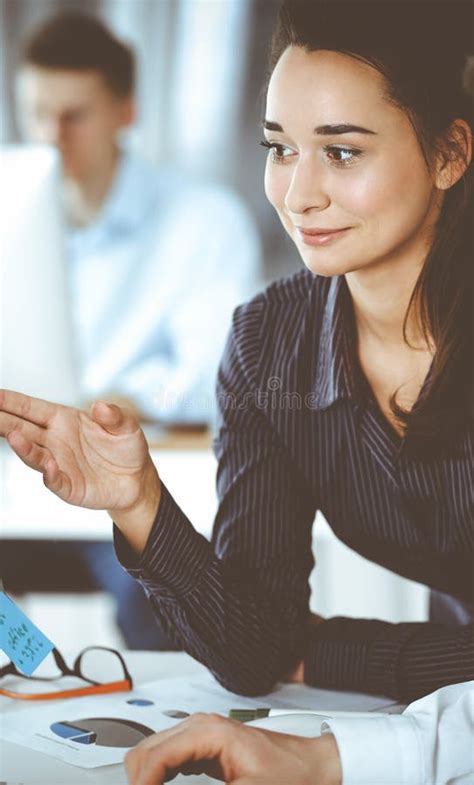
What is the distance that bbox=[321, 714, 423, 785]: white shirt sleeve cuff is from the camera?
2.80ft

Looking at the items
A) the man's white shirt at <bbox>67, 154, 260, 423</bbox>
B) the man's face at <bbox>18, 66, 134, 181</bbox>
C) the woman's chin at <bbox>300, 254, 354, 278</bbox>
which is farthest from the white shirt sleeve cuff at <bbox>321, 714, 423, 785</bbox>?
the man's face at <bbox>18, 66, 134, 181</bbox>

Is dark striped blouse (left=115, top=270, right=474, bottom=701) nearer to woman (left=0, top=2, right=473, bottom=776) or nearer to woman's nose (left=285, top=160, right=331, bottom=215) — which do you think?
woman (left=0, top=2, right=473, bottom=776)

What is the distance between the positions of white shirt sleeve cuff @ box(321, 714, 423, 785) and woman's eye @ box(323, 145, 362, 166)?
49 cm

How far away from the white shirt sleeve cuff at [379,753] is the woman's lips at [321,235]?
0.44 m

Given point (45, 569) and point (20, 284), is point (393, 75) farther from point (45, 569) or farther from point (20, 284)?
point (45, 569)

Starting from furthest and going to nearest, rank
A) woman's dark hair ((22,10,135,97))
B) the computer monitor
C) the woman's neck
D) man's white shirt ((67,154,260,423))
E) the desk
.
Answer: woman's dark hair ((22,10,135,97)) → man's white shirt ((67,154,260,423)) → the desk → the computer monitor → the woman's neck

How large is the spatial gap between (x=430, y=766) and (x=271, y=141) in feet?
1.88

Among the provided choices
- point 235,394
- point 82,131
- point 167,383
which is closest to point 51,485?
point 235,394

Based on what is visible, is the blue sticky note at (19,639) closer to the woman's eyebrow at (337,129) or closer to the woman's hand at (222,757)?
the woman's hand at (222,757)

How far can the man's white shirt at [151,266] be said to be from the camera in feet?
9.44

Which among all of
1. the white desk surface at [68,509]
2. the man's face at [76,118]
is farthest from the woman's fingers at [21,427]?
the man's face at [76,118]

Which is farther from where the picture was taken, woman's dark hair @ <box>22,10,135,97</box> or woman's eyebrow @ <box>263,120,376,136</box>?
woman's dark hair @ <box>22,10,135,97</box>

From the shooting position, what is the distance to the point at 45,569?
214 centimetres

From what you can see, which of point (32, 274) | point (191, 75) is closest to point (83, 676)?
point (32, 274)
